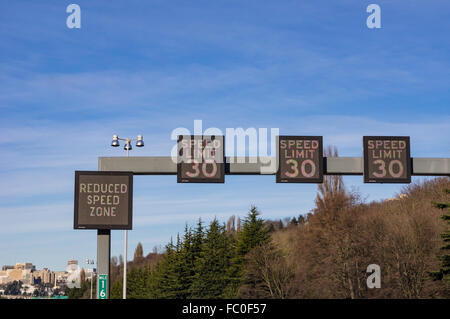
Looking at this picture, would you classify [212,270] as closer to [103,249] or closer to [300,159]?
[103,249]

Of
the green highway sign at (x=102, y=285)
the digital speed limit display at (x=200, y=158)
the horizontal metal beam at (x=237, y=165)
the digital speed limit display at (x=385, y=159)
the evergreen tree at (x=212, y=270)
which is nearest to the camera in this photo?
the digital speed limit display at (x=200, y=158)

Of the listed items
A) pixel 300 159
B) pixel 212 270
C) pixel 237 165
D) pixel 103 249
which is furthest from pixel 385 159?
pixel 212 270

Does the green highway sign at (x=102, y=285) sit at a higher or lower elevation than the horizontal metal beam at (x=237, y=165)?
lower

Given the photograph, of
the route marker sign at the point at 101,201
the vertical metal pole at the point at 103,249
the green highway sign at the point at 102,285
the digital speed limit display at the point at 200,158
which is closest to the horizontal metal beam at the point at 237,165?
the digital speed limit display at the point at 200,158

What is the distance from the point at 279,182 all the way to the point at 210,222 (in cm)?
5174

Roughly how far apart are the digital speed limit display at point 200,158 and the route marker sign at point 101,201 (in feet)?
7.74

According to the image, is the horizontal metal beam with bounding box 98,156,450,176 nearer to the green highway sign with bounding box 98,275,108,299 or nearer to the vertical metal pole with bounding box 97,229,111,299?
the vertical metal pole with bounding box 97,229,111,299

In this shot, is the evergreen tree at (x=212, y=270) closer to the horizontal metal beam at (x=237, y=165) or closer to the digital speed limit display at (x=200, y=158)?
the horizontal metal beam at (x=237, y=165)

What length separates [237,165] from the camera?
77.3ft

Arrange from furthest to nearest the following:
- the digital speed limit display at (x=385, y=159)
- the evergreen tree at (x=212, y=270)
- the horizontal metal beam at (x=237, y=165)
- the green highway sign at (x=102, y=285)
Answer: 1. the evergreen tree at (x=212, y=270)
2. the horizontal metal beam at (x=237, y=165)
3. the digital speed limit display at (x=385, y=159)
4. the green highway sign at (x=102, y=285)

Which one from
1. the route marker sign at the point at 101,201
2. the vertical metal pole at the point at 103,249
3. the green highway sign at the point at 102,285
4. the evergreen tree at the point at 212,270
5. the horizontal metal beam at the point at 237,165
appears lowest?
the evergreen tree at the point at 212,270

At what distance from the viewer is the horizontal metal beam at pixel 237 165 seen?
23.6 metres
